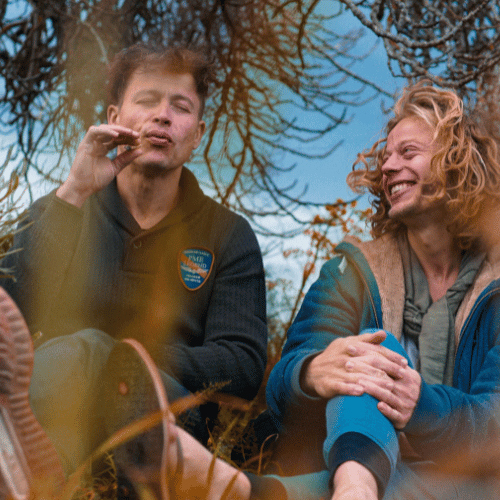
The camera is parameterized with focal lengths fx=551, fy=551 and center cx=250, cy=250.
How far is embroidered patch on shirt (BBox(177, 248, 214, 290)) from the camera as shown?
1814 mm

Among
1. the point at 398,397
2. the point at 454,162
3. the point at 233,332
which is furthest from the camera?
the point at 454,162

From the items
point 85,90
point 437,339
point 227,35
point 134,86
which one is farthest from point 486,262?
point 85,90

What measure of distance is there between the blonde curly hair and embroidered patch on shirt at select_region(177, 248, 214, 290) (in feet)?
2.23

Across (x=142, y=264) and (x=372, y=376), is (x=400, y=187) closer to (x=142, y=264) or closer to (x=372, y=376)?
(x=372, y=376)

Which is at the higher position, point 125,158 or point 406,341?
point 125,158

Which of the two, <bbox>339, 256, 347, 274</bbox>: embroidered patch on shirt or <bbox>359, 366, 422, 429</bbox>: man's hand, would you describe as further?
<bbox>339, 256, 347, 274</bbox>: embroidered patch on shirt

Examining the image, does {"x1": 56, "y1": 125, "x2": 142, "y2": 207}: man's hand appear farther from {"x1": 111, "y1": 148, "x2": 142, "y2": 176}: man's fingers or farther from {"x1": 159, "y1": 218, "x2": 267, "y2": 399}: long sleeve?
{"x1": 159, "y1": 218, "x2": 267, "y2": 399}: long sleeve

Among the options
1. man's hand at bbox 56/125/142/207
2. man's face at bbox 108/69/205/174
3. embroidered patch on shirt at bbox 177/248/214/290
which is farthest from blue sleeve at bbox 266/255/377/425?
man's hand at bbox 56/125/142/207

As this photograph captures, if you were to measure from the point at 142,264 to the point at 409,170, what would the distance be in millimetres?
956

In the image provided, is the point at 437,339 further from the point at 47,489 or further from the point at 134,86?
the point at 134,86

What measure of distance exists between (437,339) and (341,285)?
0.36 metres

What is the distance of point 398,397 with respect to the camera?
1.35m

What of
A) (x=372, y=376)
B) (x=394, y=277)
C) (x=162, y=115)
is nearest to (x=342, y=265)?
(x=394, y=277)

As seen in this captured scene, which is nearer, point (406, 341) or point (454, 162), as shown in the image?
point (406, 341)
